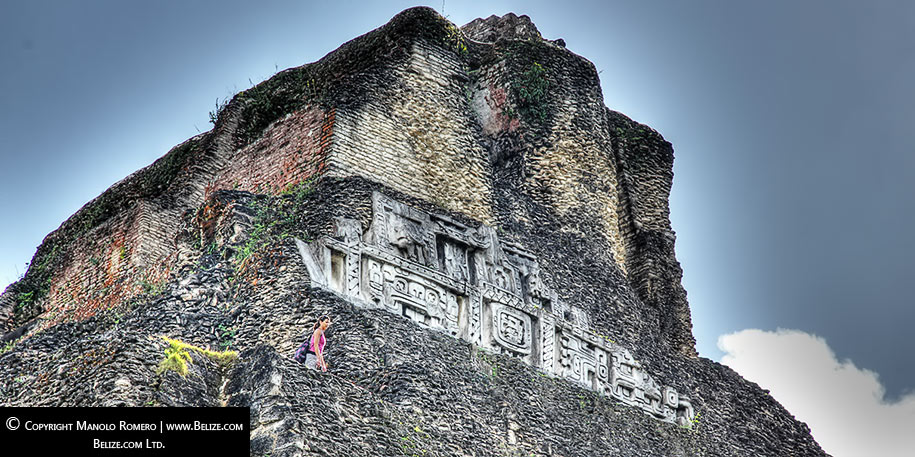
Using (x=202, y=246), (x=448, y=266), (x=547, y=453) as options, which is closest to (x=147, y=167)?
(x=202, y=246)

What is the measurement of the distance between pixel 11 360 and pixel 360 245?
463 cm

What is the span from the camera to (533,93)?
2423 cm

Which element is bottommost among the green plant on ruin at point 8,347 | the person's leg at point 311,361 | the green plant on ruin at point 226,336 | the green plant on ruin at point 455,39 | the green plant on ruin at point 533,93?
the person's leg at point 311,361

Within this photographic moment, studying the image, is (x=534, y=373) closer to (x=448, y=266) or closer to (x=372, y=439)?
(x=448, y=266)

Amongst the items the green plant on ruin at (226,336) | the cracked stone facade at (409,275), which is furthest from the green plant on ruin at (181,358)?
the green plant on ruin at (226,336)

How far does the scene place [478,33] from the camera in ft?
91.6

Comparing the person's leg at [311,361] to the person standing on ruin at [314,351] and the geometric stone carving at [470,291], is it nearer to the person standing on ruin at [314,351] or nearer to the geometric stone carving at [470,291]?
the person standing on ruin at [314,351]

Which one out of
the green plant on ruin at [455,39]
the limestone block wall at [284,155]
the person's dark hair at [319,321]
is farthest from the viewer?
the green plant on ruin at [455,39]

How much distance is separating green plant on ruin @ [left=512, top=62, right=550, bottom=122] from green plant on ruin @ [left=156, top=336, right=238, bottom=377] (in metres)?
9.38

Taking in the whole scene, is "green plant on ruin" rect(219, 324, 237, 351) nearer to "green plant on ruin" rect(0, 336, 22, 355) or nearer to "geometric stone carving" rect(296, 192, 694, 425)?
"geometric stone carving" rect(296, 192, 694, 425)

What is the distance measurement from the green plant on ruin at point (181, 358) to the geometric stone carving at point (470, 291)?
2405 millimetres

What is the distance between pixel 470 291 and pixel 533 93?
5.46 metres

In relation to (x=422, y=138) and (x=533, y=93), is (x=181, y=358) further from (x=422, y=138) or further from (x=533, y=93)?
(x=533, y=93)

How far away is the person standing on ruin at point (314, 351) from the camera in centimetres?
1673
